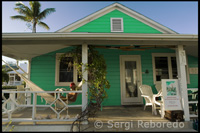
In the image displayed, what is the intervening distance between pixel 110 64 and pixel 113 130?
281 cm

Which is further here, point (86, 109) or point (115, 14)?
point (115, 14)

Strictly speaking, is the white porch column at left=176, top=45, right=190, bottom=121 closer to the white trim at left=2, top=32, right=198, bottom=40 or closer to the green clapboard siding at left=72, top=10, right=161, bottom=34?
the white trim at left=2, top=32, right=198, bottom=40

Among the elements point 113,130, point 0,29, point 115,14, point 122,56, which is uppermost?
point 115,14

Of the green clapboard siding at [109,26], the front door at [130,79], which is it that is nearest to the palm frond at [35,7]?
the green clapboard siding at [109,26]

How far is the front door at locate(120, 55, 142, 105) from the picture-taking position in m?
5.12

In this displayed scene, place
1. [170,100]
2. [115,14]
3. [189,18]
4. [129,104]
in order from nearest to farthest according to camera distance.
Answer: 1. [170,100]
2. [129,104]
3. [115,14]
4. [189,18]

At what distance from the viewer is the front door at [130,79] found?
16.8 ft

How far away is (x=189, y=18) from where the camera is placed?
860cm

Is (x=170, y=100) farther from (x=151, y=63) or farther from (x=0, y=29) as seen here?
(x=0, y=29)

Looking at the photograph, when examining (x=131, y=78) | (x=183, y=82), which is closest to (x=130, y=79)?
(x=131, y=78)

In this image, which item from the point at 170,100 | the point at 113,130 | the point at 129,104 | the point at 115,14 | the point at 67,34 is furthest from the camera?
the point at 115,14

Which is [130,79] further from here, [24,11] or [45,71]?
[24,11]

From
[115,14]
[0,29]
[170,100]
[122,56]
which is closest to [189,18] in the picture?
[115,14]

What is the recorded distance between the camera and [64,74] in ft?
17.2
